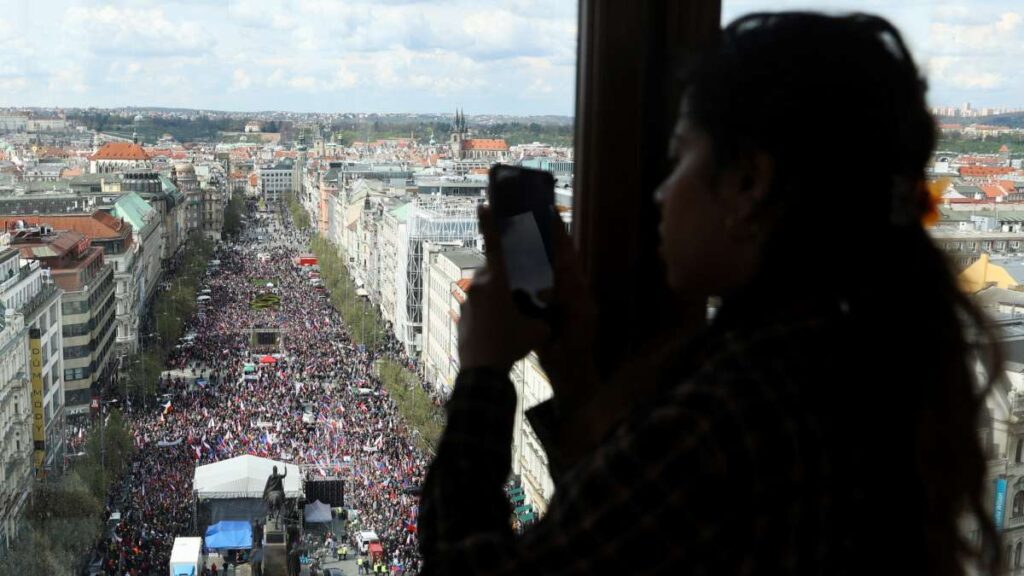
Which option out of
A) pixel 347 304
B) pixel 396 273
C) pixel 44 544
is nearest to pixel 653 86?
pixel 44 544

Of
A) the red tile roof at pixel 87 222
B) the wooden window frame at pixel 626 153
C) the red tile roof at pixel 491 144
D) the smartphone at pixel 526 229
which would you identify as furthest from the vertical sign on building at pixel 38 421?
the smartphone at pixel 526 229

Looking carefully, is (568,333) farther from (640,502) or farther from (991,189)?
(991,189)

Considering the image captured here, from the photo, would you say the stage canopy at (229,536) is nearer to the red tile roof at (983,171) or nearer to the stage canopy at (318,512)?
the stage canopy at (318,512)

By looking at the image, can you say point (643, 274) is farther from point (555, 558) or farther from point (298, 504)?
point (298, 504)

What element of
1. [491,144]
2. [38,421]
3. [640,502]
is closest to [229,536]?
[38,421]

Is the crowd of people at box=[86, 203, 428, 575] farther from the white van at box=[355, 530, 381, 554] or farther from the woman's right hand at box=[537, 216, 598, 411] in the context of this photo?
the woman's right hand at box=[537, 216, 598, 411]
